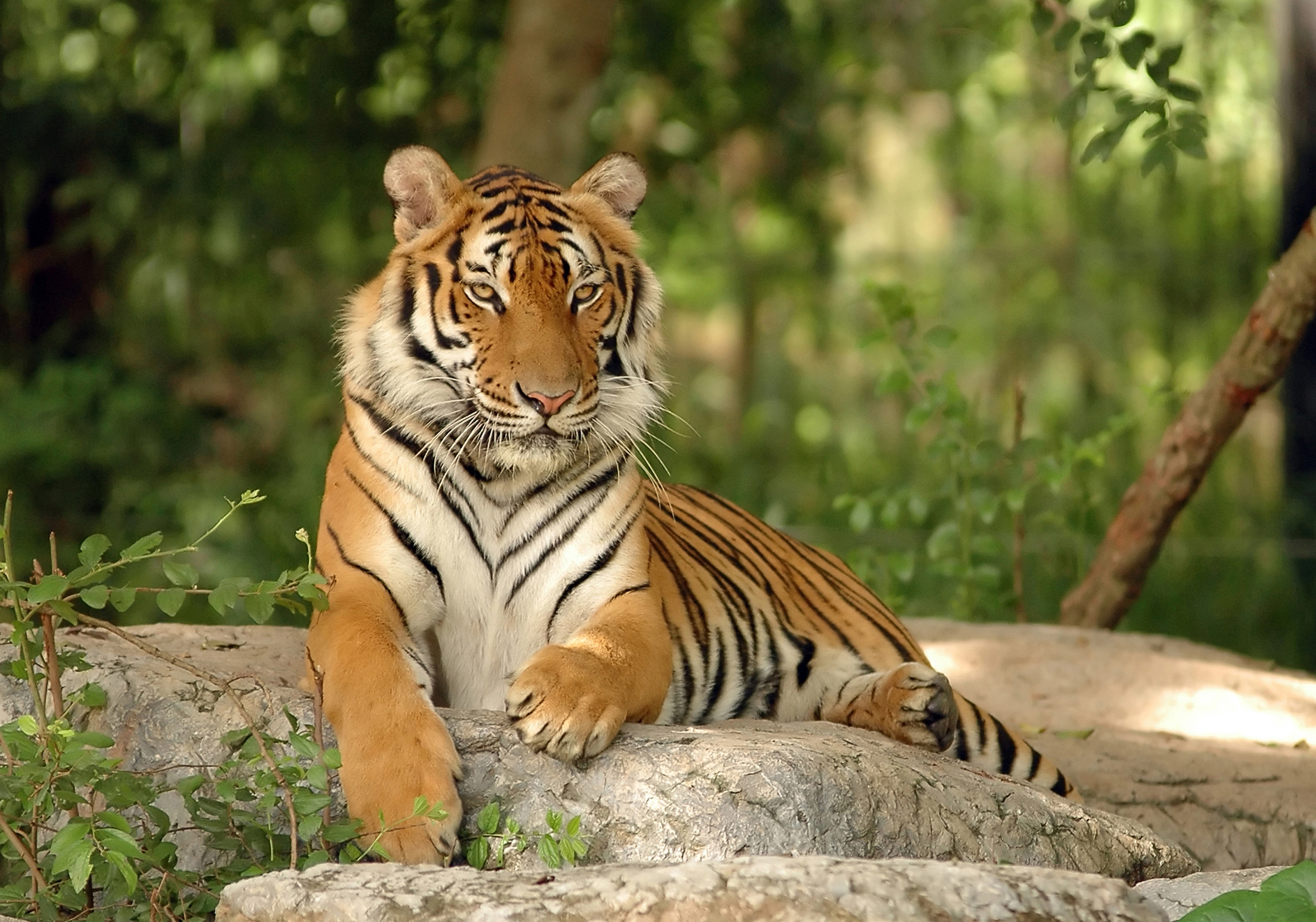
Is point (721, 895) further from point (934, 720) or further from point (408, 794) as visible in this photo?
point (934, 720)

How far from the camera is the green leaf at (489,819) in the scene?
209 centimetres

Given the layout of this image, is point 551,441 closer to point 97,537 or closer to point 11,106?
point 97,537

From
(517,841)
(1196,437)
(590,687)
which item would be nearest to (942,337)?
(1196,437)

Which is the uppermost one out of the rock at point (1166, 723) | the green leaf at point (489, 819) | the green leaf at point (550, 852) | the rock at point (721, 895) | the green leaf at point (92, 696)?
the green leaf at point (92, 696)

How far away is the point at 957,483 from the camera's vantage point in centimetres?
481

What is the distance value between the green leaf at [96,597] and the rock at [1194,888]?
1377 millimetres

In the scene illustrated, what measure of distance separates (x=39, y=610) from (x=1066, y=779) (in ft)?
6.65

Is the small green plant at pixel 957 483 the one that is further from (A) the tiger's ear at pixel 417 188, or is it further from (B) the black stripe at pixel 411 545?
(B) the black stripe at pixel 411 545

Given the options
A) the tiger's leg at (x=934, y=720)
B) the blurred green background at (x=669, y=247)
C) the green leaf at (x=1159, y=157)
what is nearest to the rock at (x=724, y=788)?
the tiger's leg at (x=934, y=720)

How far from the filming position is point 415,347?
2.67 metres

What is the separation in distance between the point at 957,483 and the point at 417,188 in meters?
2.54

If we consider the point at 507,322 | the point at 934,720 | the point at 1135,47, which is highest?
the point at 1135,47

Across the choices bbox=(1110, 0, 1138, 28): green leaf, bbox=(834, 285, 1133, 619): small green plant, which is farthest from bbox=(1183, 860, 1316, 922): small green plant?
bbox=(834, 285, 1133, 619): small green plant

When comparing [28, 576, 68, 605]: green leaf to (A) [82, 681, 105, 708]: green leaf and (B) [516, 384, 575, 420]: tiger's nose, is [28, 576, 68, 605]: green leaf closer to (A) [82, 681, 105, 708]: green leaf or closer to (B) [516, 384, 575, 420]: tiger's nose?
(A) [82, 681, 105, 708]: green leaf
